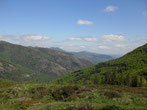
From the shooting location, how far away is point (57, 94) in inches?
1339

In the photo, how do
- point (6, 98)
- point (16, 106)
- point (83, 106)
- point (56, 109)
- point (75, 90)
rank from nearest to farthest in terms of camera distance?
point (83, 106) < point (56, 109) < point (16, 106) < point (6, 98) < point (75, 90)

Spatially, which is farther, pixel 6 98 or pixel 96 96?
pixel 6 98

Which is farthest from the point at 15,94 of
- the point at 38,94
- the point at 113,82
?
the point at 113,82

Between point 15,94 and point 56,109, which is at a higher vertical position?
point 56,109

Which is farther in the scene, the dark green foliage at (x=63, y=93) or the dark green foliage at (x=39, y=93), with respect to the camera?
the dark green foliage at (x=39, y=93)

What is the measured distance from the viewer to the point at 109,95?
Answer: 2722 centimetres

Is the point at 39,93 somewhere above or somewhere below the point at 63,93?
below

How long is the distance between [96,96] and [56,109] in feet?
39.4

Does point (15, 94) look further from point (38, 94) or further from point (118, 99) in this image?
point (118, 99)

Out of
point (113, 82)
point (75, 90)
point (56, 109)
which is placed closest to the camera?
point (56, 109)

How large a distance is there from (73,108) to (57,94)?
1825 centimetres

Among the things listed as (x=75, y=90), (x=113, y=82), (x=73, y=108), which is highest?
→ (x=73, y=108)

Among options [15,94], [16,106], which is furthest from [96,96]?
[15,94]

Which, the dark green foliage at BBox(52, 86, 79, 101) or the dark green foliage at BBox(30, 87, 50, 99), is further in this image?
the dark green foliage at BBox(30, 87, 50, 99)
